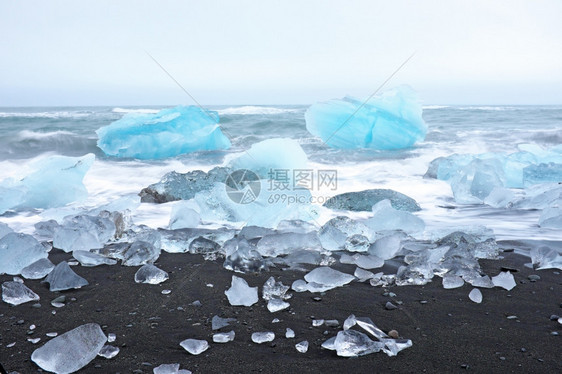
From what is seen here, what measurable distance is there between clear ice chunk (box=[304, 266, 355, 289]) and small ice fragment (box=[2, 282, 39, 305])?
1183 millimetres

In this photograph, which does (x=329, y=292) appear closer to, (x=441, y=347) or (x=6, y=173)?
(x=441, y=347)

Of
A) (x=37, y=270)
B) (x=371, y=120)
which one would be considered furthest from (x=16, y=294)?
(x=371, y=120)

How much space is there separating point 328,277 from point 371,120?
6044mm

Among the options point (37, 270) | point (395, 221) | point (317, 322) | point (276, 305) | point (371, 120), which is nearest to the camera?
point (317, 322)

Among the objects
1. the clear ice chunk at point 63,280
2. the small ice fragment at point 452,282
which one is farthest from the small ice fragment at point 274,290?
the clear ice chunk at point 63,280

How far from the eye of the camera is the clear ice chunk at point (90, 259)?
93.6 inches

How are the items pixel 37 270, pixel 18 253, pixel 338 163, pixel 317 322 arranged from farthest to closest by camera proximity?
pixel 338 163 → pixel 18 253 → pixel 37 270 → pixel 317 322

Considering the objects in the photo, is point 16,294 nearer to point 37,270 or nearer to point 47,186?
point 37,270

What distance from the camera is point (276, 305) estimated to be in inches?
71.9

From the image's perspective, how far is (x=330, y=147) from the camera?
8.70m

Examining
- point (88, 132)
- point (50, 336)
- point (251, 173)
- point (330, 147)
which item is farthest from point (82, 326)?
point (88, 132)

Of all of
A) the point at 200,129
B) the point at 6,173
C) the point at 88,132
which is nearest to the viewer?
the point at 6,173

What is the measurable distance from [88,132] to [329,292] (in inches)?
447

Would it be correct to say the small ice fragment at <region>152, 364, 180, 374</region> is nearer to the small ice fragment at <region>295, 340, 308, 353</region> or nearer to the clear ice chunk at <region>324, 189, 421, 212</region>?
the small ice fragment at <region>295, 340, 308, 353</region>
